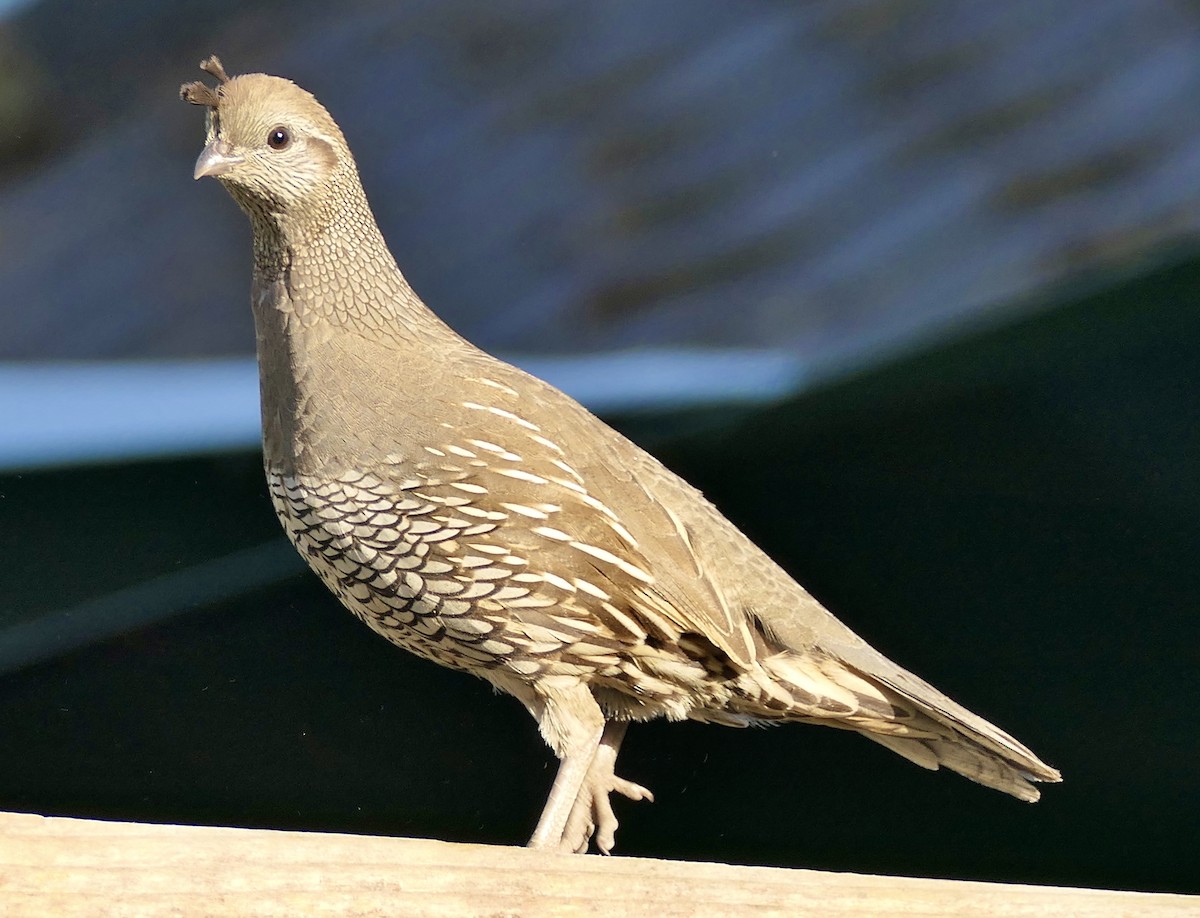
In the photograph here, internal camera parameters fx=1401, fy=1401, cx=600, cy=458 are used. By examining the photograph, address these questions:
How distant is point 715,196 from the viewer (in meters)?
3.69

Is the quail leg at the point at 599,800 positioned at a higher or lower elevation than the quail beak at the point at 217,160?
lower

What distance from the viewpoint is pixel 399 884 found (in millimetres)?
2293

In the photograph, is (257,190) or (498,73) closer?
(257,190)

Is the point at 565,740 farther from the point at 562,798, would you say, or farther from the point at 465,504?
the point at 465,504

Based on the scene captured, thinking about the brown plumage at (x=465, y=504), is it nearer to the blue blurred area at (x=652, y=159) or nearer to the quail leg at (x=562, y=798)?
the quail leg at (x=562, y=798)

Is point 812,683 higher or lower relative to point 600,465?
lower

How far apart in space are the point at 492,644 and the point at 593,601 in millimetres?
229

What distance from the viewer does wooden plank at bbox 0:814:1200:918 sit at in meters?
2.20

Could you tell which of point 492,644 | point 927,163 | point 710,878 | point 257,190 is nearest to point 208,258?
point 257,190

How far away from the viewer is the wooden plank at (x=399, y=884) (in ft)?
7.21

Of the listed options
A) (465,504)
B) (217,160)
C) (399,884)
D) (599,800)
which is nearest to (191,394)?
(217,160)

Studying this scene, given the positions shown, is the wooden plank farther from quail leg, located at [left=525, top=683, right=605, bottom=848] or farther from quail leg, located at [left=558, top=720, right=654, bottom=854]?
quail leg, located at [left=558, top=720, right=654, bottom=854]

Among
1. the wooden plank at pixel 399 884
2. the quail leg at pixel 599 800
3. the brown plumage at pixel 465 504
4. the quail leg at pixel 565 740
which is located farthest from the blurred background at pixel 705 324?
the wooden plank at pixel 399 884

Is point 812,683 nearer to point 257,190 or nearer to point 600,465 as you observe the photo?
point 600,465
